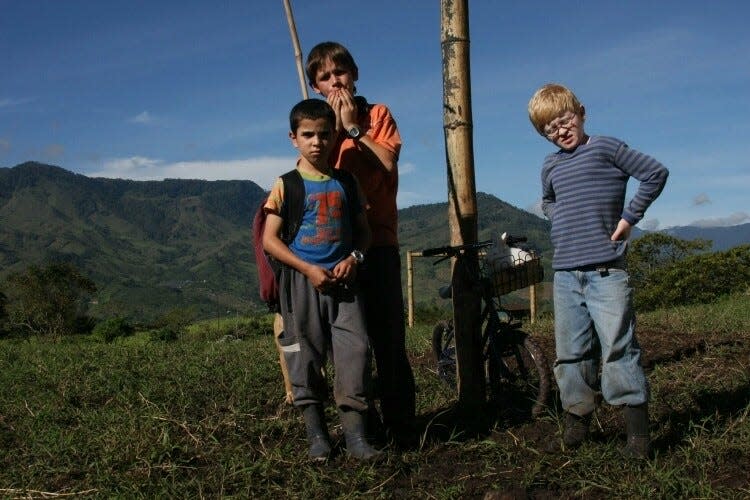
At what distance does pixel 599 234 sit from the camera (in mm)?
3602

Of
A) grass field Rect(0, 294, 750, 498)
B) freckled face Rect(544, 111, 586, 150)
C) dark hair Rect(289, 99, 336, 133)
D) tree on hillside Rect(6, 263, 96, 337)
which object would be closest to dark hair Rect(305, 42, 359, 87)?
dark hair Rect(289, 99, 336, 133)

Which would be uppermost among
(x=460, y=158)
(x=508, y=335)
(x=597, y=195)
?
(x=460, y=158)

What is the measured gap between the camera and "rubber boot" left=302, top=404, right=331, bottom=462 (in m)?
3.73

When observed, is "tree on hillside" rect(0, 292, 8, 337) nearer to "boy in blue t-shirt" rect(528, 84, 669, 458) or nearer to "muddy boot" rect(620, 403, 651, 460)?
"boy in blue t-shirt" rect(528, 84, 669, 458)

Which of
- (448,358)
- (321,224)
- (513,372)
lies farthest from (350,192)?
(448,358)

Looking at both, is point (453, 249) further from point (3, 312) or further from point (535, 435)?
point (3, 312)

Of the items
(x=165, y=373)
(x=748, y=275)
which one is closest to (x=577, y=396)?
(x=165, y=373)

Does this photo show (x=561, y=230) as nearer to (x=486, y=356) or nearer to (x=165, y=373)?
(x=486, y=356)

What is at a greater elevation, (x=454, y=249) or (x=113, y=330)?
(x=454, y=249)

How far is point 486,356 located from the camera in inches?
199

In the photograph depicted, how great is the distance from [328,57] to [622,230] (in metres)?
1.61

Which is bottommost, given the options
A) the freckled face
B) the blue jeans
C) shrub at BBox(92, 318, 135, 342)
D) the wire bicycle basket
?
shrub at BBox(92, 318, 135, 342)

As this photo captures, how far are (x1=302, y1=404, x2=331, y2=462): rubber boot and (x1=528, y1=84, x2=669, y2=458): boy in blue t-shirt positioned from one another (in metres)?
→ 1.29

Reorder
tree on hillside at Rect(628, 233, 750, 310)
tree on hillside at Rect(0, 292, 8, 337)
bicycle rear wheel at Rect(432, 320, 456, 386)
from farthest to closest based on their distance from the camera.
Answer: tree on hillside at Rect(0, 292, 8, 337) → tree on hillside at Rect(628, 233, 750, 310) → bicycle rear wheel at Rect(432, 320, 456, 386)
